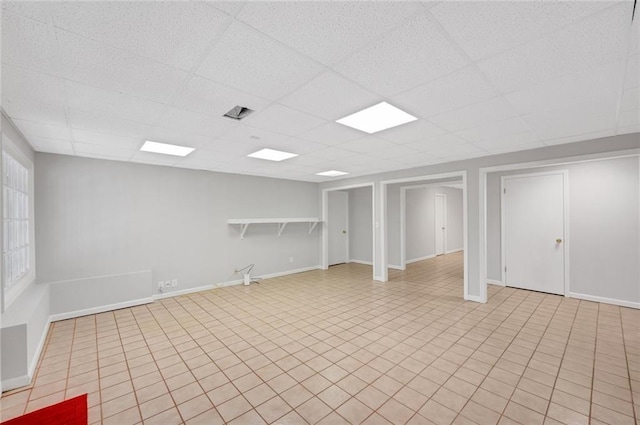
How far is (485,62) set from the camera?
5.59 feet

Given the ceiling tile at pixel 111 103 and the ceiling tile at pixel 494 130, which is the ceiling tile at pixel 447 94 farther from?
the ceiling tile at pixel 111 103

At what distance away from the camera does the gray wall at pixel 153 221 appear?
Result: 13.0 feet

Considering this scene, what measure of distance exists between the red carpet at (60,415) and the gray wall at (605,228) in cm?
665

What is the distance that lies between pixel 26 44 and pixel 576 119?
444 centimetres

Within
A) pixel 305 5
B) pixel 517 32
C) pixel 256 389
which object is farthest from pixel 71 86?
pixel 517 32

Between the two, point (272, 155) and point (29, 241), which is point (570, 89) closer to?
point (272, 155)

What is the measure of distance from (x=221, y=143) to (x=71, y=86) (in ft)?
5.34

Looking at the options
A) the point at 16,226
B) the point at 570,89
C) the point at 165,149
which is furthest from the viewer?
the point at 165,149

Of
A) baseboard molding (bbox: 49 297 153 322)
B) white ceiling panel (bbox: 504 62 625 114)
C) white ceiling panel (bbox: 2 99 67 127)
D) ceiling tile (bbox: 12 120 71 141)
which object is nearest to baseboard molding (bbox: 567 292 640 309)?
white ceiling panel (bbox: 504 62 625 114)

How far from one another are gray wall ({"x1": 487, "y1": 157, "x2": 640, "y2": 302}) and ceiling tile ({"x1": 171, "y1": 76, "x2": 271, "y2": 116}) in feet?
17.6

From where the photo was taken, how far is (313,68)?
1749 millimetres

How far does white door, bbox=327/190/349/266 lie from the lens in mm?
7914

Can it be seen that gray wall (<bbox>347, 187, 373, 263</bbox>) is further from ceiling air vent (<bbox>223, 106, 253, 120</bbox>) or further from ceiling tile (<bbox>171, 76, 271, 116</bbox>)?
ceiling tile (<bbox>171, 76, 271, 116</bbox>)

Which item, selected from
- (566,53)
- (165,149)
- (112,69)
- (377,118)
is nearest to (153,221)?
(165,149)
